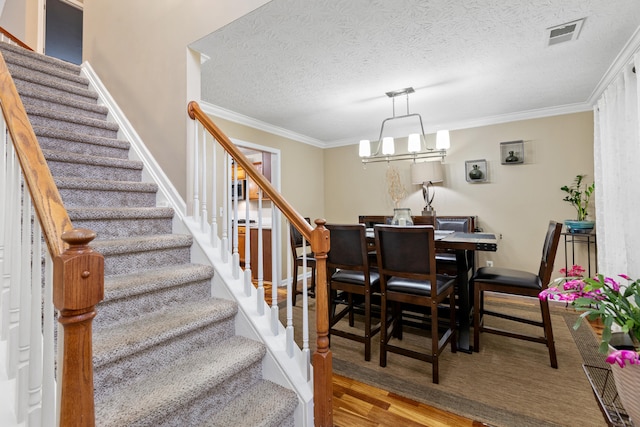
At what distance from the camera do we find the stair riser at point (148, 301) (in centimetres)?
145

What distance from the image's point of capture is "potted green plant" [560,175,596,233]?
3301 mm

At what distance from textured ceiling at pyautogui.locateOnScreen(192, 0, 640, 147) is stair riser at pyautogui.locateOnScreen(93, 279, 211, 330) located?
69.2 inches

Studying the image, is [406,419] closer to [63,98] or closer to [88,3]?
[63,98]

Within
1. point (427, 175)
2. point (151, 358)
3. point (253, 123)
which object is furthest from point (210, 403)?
point (427, 175)

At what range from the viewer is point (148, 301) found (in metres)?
1.61

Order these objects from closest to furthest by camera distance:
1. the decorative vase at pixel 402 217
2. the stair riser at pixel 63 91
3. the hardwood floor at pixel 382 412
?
the hardwood floor at pixel 382 412
the stair riser at pixel 63 91
the decorative vase at pixel 402 217

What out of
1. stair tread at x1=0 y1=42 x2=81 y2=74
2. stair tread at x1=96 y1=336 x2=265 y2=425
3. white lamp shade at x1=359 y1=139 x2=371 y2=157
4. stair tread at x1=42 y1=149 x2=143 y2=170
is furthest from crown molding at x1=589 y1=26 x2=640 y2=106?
stair tread at x1=0 y1=42 x2=81 y2=74

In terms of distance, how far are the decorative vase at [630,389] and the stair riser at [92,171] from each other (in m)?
2.76

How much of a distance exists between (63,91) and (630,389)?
398cm

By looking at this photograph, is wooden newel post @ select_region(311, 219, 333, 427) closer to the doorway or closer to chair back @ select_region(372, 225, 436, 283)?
chair back @ select_region(372, 225, 436, 283)

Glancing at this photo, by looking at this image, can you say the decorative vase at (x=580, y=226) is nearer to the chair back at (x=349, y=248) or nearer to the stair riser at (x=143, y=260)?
the chair back at (x=349, y=248)

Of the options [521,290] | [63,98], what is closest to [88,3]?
[63,98]

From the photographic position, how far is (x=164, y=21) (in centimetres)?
240

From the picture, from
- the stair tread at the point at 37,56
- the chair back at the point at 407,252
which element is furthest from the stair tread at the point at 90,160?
the chair back at the point at 407,252
